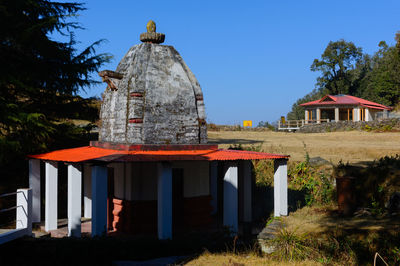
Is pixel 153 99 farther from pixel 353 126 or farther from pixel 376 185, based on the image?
pixel 353 126

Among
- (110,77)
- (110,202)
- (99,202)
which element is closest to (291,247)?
(99,202)

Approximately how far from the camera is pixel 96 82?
17.6m

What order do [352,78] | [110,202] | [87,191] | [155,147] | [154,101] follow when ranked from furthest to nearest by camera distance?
[352,78], [87,191], [110,202], [154,101], [155,147]

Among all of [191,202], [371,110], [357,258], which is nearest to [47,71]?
[191,202]

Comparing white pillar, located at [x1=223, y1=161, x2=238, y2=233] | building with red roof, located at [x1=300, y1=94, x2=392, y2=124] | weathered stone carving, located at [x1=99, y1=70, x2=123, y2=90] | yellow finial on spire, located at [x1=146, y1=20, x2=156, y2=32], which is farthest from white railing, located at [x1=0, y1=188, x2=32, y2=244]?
building with red roof, located at [x1=300, y1=94, x2=392, y2=124]

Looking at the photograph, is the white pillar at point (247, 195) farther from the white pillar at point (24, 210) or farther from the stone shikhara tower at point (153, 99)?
the white pillar at point (24, 210)

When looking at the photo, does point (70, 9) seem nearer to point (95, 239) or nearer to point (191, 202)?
point (191, 202)

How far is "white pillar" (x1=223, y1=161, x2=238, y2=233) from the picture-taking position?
470 inches

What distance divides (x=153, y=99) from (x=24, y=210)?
16.6ft

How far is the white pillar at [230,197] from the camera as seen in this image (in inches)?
470

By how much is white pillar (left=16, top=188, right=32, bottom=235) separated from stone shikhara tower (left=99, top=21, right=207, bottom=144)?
11.4 ft

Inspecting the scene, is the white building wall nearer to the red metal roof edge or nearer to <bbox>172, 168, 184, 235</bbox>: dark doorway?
<bbox>172, 168, 184, 235</bbox>: dark doorway

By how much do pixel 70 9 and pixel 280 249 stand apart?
1467 cm

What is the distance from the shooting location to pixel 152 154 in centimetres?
1175
